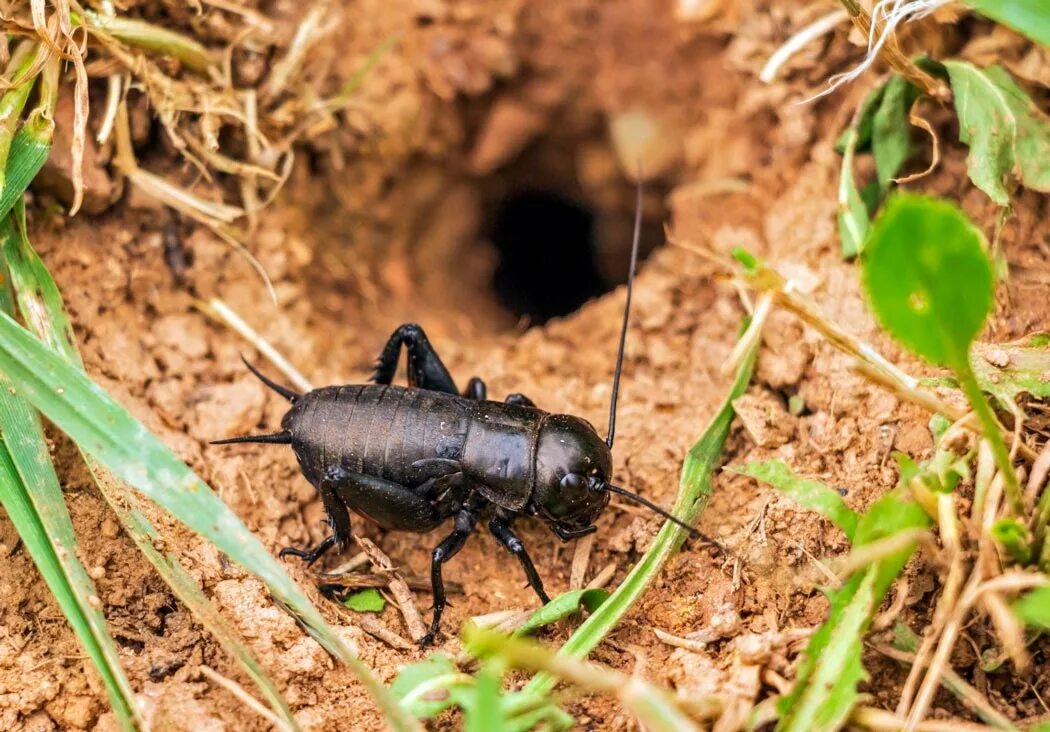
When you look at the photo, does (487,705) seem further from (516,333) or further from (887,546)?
(516,333)

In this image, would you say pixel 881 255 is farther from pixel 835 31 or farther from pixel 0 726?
pixel 0 726

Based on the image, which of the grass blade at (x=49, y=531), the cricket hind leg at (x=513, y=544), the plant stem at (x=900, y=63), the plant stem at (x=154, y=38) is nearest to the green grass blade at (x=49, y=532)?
the grass blade at (x=49, y=531)

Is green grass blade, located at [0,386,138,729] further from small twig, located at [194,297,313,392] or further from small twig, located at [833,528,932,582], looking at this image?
small twig, located at [833,528,932,582]

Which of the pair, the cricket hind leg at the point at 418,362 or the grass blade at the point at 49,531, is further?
the cricket hind leg at the point at 418,362

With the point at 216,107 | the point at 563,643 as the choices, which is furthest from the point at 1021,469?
the point at 216,107

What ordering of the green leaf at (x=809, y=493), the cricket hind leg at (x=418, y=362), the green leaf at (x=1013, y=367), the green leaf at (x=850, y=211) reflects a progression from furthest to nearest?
the cricket hind leg at (x=418, y=362)
the green leaf at (x=850, y=211)
the green leaf at (x=1013, y=367)
the green leaf at (x=809, y=493)

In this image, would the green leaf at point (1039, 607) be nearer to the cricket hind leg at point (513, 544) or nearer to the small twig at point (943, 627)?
the small twig at point (943, 627)

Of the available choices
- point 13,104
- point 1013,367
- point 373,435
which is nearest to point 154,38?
point 13,104
